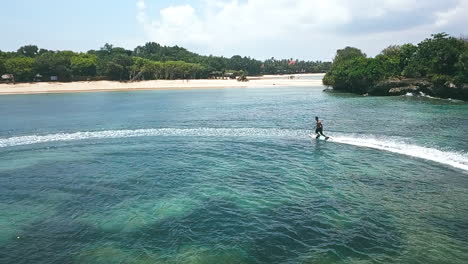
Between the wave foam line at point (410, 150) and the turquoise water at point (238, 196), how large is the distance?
90mm

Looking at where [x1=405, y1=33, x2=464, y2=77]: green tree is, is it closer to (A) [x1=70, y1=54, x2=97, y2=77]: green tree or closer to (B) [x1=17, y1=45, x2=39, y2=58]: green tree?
(A) [x1=70, y1=54, x2=97, y2=77]: green tree

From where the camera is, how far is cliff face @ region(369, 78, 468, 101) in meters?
60.8

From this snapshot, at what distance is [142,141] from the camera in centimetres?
3519

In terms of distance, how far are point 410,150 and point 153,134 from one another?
25.5 m

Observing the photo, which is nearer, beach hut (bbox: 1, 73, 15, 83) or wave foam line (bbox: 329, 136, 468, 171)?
wave foam line (bbox: 329, 136, 468, 171)

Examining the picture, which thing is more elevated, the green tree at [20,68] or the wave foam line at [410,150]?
the green tree at [20,68]

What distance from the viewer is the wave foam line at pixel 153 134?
36281mm

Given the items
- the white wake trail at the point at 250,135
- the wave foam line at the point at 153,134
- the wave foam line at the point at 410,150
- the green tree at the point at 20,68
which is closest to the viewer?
the wave foam line at the point at 410,150

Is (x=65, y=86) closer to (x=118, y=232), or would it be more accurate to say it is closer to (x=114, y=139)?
(x=114, y=139)

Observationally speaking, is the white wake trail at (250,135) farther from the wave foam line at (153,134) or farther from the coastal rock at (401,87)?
the coastal rock at (401,87)

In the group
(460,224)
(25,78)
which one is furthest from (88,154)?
(25,78)

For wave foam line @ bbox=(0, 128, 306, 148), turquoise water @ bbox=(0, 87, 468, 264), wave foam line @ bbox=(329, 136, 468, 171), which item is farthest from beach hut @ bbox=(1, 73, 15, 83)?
wave foam line @ bbox=(329, 136, 468, 171)

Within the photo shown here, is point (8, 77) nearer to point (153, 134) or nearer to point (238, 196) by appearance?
point (153, 134)

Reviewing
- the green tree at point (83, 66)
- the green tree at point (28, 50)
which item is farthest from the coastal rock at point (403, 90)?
the green tree at point (28, 50)
